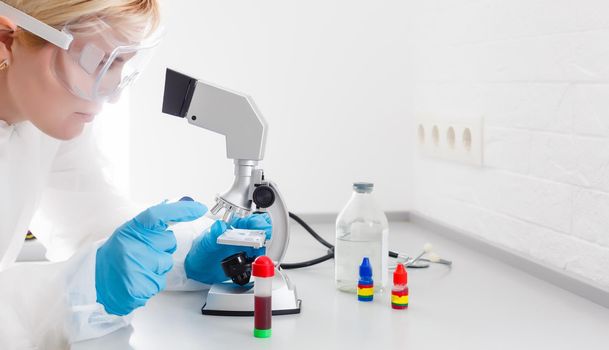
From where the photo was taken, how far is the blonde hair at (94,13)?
4.06 ft

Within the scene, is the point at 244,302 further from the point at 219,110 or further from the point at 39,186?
the point at 39,186

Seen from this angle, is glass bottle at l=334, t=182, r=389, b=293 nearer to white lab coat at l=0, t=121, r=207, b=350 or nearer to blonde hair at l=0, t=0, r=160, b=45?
white lab coat at l=0, t=121, r=207, b=350

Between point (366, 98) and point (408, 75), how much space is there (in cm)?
15

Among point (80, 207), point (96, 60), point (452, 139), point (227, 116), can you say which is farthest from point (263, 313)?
point (452, 139)

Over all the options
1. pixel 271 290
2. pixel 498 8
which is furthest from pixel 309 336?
pixel 498 8

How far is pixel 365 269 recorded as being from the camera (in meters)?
1.39

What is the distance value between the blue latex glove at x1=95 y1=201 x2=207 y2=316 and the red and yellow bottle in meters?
0.36

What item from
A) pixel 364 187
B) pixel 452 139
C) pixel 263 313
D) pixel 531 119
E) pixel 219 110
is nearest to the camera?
pixel 263 313

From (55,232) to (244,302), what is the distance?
59 centimetres

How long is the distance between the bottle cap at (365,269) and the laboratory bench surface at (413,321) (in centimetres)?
5

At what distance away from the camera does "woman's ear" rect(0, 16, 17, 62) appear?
1.26 metres

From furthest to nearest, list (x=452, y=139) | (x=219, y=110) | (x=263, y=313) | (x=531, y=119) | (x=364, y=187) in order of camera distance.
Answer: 1. (x=452, y=139)
2. (x=531, y=119)
3. (x=364, y=187)
4. (x=219, y=110)
5. (x=263, y=313)

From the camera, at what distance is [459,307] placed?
1.38 m

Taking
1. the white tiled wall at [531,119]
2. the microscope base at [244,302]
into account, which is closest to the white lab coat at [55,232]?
the microscope base at [244,302]
